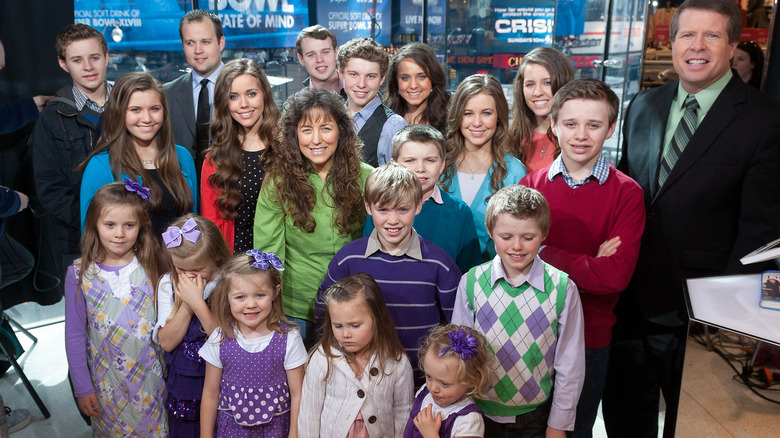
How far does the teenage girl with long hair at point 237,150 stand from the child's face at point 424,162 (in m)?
0.71

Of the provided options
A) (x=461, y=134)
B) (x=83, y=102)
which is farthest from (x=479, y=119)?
(x=83, y=102)

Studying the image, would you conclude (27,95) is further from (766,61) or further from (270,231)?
(766,61)

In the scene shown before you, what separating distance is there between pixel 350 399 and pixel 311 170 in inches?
37.9

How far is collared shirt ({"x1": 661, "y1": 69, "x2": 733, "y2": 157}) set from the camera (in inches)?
90.4

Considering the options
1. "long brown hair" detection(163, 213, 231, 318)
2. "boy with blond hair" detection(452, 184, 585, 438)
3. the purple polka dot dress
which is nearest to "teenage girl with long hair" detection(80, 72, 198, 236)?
"long brown hair" detection(163, 213, 231, 318)

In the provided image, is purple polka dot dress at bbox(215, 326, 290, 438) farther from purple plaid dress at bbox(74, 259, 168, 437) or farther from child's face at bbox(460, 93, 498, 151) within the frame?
child's face at bbox(460, 93, 498, 151)

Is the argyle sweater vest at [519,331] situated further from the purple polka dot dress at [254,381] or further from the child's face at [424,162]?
the purple polka dot dress at [254,381]

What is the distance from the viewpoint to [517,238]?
196 centimetres

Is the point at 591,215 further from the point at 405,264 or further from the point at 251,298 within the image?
the point at 251,298

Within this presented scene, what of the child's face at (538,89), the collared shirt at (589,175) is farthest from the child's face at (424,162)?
the child's face at (538,89)

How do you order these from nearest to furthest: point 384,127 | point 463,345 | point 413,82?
1. point 463,345
2. point 384,127
3. point 413,82

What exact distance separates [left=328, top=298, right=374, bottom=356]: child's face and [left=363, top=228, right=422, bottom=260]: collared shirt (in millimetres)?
242

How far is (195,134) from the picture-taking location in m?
3.30

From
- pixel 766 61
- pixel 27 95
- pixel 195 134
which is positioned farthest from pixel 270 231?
pixel 766 61
